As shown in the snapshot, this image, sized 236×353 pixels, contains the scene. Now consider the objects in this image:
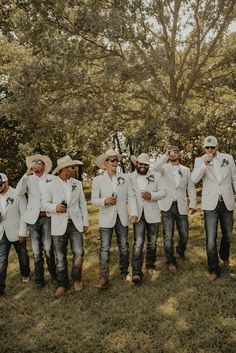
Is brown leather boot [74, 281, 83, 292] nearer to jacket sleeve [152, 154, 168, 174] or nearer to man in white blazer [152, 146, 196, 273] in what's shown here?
man in white blazer [152, 146, 196, 273]

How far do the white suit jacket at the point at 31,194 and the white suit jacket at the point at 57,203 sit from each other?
1.27ft

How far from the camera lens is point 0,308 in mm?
7605

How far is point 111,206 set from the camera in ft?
26.5

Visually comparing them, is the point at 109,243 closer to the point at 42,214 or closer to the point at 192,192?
the point at 42,214

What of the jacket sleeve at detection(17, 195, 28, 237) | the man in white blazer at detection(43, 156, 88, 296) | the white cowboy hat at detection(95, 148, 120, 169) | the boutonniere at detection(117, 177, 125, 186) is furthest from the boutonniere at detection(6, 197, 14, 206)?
the boutonniere at detection(117, 177, 125, 186)

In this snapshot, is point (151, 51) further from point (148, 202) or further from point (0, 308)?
point (0, 308)

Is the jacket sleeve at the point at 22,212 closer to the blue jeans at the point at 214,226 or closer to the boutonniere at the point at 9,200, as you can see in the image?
the boutonniere at the point at 9,200

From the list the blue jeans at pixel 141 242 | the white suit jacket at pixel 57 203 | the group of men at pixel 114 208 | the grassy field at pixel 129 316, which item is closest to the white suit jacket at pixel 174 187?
the group of men at pixel 114 208

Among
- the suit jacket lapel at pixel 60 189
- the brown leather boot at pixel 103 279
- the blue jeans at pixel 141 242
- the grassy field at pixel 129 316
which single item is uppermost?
the suit jacket lapel at pixel 60 189

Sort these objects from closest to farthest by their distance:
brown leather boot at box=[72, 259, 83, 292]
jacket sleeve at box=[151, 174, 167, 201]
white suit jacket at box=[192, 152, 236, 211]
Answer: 1. white suit jacket at box=[192, 152, 236, 211]
2. brown leather boot at box=[72, 259, 83, 292]
3. jacket sleeve at box=[151, 174, 167, 201]

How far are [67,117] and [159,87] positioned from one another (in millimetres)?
3456

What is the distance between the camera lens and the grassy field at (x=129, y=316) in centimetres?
567

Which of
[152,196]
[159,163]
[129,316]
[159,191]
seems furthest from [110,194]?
[129,316]

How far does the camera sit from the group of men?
7914 mm
